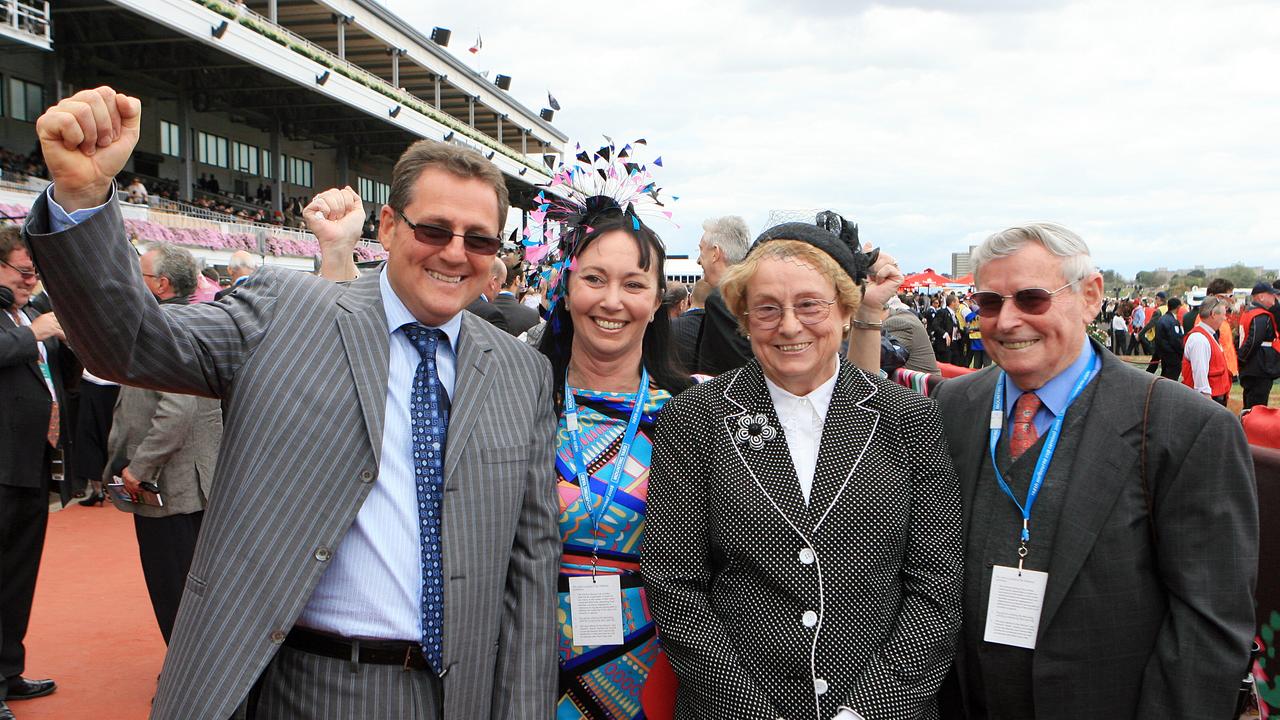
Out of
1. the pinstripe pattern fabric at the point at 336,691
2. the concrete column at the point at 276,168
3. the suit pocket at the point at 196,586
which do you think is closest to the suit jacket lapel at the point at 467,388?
the pinstripe pattern fabric at the point at 336,691

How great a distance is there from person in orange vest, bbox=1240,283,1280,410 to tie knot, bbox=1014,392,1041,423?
11.4 meters

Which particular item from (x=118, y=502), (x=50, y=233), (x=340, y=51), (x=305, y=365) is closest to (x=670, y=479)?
(x=305, y=365)

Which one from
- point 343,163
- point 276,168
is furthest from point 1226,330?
point 343,163

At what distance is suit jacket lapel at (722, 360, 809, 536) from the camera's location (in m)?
2.15

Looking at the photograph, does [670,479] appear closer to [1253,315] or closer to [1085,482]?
[1085,482]

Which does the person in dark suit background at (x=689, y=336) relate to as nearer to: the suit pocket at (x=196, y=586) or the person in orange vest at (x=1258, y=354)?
the suit pocket at (x=196, y=586)

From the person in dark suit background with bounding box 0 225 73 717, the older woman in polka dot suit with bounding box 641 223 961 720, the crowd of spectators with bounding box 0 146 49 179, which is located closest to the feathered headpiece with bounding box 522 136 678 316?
the older woman in polka dot suit with bounding box 641 223 961 720

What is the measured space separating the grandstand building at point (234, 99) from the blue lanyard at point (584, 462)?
441 inches

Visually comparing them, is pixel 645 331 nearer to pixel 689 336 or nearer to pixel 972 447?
pixel 972 447

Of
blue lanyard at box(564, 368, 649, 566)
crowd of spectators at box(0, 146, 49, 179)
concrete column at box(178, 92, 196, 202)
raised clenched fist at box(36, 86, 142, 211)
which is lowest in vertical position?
blue lanyard at box(564, 368, 649, 566)

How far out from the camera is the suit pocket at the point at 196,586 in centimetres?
195

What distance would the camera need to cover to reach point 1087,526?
Result: 6.82 ft

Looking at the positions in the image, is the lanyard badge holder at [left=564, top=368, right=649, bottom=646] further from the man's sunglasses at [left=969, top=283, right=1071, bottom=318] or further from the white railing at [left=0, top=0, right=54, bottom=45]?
the white railing at [left=0, top=0, right=54, bottom=45]

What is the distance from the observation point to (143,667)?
4922mm
